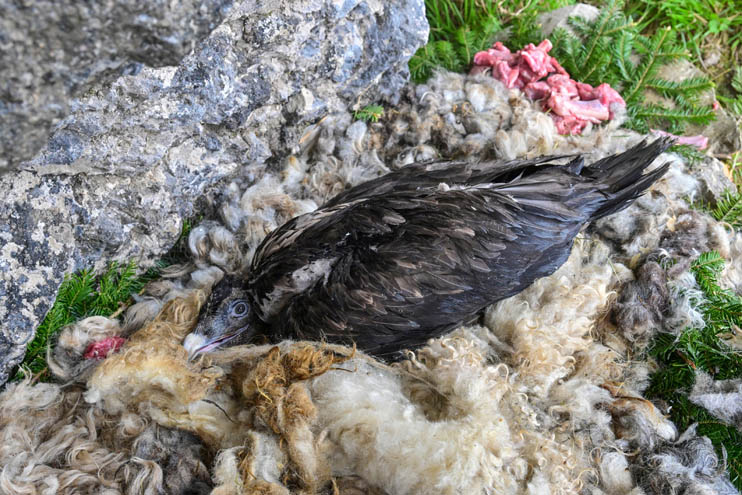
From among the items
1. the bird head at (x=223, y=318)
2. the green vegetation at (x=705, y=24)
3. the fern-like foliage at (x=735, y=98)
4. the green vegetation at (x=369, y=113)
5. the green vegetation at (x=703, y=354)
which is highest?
the green vegetation at (x=705, y=24)

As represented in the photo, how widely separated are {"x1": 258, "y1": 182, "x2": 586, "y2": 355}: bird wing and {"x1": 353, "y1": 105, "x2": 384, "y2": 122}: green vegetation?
31.3 inches

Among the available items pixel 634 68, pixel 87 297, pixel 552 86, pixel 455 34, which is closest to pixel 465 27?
pixel 455 34

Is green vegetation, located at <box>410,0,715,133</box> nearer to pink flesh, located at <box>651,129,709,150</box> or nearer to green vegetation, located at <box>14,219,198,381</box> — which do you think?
pink flesh, located at <box>651,129,709,150</box>

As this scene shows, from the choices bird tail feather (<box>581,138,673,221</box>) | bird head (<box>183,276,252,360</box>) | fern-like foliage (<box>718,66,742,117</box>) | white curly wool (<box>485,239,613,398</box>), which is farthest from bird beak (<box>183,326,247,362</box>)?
fern-like foliage (<box>718,66,742,117</box>)

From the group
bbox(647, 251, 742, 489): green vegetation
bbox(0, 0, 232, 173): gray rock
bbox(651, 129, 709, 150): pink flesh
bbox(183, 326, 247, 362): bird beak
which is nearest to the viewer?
bbox(0, 0, 232, 173): gray rock

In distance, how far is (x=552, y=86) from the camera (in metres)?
2.71

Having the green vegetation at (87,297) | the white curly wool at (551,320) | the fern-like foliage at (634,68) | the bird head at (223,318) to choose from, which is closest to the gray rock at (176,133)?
the green vegetation at (87,297)

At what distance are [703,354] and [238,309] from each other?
158 centimetres

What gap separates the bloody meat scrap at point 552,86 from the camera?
2641mm

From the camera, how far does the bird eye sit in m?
1.98

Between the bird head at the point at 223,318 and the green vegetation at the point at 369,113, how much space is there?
3.10 ft

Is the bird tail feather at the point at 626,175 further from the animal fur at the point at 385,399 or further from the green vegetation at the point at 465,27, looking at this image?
the green vegetation at the point at 465,27

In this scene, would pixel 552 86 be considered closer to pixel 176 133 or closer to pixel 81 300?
pixel 176 133

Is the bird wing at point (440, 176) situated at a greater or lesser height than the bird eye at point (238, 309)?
greater
